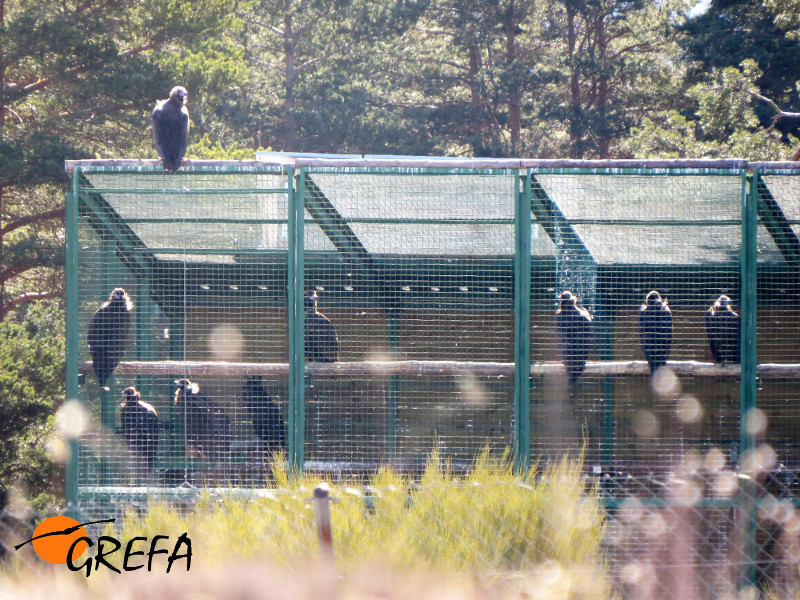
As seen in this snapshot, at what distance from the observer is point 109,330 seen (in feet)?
17.9

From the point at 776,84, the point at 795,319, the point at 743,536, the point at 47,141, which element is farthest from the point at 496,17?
the point at 743,536

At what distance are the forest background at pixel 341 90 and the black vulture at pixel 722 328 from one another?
14.7ft

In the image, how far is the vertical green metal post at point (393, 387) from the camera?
20.2 feet

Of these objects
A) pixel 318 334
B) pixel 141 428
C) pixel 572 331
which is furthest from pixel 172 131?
pixel 572 331

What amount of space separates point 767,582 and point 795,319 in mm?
2274

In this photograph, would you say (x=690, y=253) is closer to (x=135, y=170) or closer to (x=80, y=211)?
(x=135, y=170)

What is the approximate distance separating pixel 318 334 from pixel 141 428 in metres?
1.47

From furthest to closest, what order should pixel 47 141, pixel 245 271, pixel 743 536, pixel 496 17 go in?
pixel 496 17
pixel 47 141
pixel 245 271
pixel 743 536

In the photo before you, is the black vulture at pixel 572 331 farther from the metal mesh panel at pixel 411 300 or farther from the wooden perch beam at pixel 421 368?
the metal mesh panel at pixel 411 300

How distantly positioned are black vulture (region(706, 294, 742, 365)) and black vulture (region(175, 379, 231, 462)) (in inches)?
141

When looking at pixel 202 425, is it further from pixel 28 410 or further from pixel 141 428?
pixel 28 410

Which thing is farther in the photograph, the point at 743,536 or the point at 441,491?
the point at 743,536

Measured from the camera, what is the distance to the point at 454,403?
6.27 metres

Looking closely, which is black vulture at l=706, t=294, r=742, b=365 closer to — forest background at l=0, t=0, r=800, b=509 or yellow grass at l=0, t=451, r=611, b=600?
yellow grass at l=0, t=451, r=611, b=600
